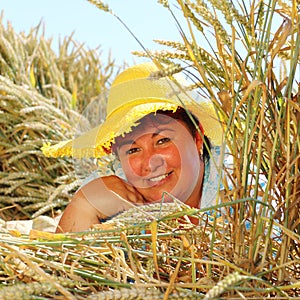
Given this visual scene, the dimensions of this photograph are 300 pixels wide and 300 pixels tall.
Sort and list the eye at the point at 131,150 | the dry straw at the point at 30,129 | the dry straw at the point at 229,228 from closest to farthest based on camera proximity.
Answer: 1. the dry straw at the point at 229,228
2. the eye at the point at 131,150
3. the dry straw at the point at 30,129

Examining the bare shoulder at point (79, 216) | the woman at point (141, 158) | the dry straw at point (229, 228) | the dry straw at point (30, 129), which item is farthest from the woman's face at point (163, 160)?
the dry straw at point (30, 129)

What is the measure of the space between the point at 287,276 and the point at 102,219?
117 centimetres

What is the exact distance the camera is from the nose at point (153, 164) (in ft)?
6.05

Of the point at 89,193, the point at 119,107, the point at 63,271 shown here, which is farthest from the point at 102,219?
the point at 63,271

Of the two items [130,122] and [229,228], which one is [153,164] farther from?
[229,228]

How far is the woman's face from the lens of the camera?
182 centimetres

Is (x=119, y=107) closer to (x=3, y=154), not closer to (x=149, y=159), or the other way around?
(x=149, y=159)

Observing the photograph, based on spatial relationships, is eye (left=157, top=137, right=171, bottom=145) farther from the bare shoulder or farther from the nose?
the bare shoulder

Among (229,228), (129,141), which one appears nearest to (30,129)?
(129,141)

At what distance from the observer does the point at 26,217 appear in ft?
11.7

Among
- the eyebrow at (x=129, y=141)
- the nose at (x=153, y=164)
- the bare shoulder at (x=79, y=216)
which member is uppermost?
the eyebrow at (x=129, y=141)

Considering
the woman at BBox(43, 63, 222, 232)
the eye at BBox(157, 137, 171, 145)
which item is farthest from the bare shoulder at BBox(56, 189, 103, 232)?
the eye at BBox(157, 137, 171, 145)

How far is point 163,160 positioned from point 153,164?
4 centimetres

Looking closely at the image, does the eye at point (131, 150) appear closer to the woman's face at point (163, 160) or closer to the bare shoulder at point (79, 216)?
the woman's face at point (163, 160)
